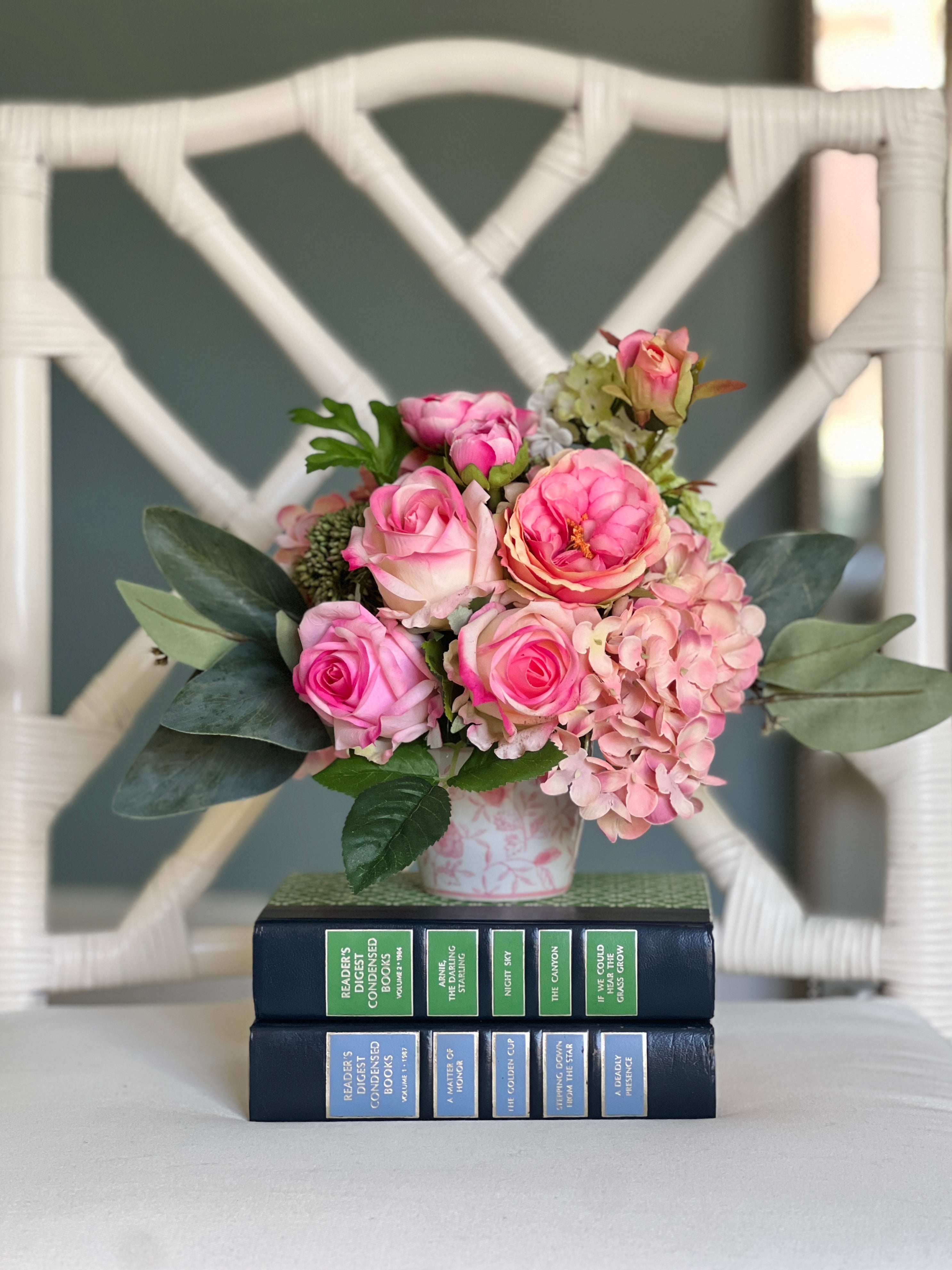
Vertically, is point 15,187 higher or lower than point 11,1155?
higher

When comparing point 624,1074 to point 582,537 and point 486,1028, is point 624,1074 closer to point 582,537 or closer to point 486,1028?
point 486,1028

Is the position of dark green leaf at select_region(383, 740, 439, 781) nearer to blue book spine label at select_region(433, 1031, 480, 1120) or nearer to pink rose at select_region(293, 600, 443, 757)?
pink rose at select_region(293, 600, 443, 757)

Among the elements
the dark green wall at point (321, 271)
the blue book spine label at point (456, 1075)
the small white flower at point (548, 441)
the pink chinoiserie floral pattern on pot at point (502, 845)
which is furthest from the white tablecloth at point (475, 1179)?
the dark green wall at point (321, 271)

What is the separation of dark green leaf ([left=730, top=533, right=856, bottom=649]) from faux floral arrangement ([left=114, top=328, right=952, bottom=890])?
0.04 meters

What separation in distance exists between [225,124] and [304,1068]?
0.63 m

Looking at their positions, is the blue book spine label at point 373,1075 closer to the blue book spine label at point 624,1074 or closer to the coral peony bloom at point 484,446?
the blue book spine label at point 624,1074

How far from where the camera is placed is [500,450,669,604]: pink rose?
0.51 meters

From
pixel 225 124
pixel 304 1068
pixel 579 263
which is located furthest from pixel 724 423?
pixel 304 1068

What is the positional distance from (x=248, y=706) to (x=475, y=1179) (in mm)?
245

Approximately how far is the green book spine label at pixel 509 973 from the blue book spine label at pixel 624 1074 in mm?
45

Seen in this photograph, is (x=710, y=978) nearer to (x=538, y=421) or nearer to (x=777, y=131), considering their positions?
(x=538, y=421)

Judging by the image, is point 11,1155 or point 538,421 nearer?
point 11,1155

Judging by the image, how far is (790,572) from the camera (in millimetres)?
653

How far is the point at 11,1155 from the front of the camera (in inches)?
19.2
